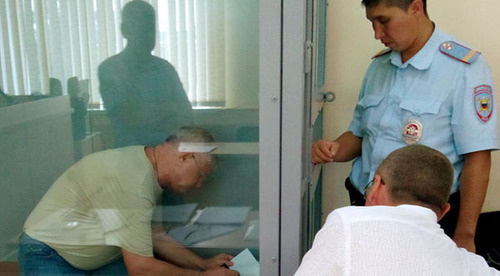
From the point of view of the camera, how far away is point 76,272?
1240mm

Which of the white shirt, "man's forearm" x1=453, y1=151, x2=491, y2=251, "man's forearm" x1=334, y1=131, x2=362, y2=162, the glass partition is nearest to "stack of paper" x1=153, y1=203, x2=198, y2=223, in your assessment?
the glass partition

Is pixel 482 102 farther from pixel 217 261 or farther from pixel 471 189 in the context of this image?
pixel 217 261

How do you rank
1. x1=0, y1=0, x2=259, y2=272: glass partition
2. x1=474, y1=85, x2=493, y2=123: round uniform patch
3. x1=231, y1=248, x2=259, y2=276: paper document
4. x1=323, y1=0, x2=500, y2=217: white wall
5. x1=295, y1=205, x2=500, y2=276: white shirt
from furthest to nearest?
x1=323, y1=0, x2=500, y2=217: white wall → x1=474, y1=85, x2=493, y2=123: round uniform patch → x1=231, y1=248, x2=259, y2=276: paper document → x1=0, y1=0, x2=259, y2=272: glass partition → x1=295, y1=205, x2=500, y2=276: white shirt

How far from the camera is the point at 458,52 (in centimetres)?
138

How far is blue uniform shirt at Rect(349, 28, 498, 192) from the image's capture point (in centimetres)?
133

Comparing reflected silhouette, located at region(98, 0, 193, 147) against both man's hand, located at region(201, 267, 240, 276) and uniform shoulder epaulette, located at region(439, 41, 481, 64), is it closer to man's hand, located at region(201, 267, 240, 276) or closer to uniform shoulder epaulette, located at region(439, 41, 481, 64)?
man's hand, located at region(201, 267, 240, 276)

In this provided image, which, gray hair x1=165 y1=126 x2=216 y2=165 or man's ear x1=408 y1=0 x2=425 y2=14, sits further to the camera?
man's ear x1=408 y1=0 x2=425 y2=14

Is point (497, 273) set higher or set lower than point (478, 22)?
lower

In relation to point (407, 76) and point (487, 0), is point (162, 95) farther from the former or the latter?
point (487, 0)

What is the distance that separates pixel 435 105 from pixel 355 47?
0.60 m

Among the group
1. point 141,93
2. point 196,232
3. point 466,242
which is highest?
point 141,93

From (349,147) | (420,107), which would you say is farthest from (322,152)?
(420,107)

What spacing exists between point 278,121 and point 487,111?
692 mm

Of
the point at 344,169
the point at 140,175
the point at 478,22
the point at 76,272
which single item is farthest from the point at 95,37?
the point at 478,22
